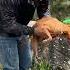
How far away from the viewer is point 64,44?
276 inches

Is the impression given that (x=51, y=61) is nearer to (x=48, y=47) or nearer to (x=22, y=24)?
(x=48, y=47)

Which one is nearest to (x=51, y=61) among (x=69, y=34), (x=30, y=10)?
(x=69, y=34)

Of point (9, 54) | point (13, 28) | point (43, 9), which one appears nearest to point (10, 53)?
point (9, 54)

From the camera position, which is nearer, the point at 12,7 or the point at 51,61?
the point at 12,7

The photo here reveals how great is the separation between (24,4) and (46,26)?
17.8 inches

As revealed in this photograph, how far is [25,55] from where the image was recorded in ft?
19.4

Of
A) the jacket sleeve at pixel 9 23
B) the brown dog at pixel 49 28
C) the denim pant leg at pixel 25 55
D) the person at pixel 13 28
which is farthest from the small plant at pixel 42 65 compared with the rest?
the jacket sleeve at pixel 9 23

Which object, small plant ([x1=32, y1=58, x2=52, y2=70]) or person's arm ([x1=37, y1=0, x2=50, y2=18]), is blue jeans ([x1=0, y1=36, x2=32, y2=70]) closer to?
person's arm ([x1=37, y1=0, x2=50, y2=18])

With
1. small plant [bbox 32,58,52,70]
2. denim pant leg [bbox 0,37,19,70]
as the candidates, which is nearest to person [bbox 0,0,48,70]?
denim pant leg [bbox 0,37,19,70]

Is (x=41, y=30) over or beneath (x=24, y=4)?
beneath

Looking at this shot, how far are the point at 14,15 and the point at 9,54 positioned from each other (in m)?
0.56

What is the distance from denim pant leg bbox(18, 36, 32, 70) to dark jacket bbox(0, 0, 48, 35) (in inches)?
14.5

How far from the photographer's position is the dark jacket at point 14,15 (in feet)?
17.2

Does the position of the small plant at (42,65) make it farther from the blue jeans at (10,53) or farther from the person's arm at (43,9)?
the person's arm at (43,9)
